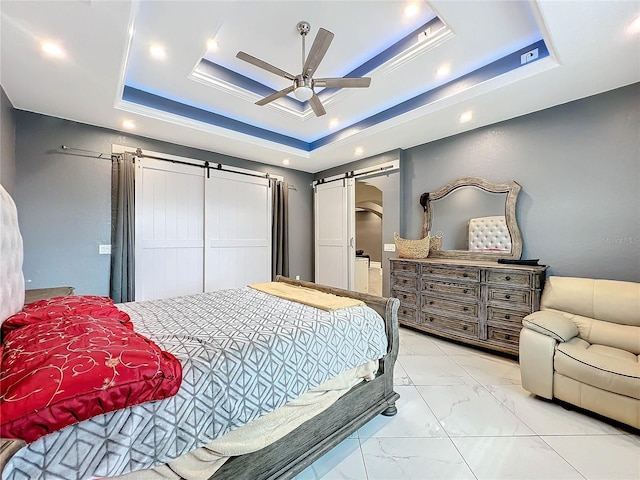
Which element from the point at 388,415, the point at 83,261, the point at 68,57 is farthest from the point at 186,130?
the point at 388,415

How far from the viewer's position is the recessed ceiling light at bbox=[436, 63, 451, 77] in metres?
2.60

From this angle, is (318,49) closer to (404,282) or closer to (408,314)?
(404,282)

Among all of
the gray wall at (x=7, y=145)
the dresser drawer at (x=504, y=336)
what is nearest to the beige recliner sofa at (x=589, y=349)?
the dresser drawer at (x=504, y=336)

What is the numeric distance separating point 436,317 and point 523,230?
141 centimetres

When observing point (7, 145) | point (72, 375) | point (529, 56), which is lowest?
point (72, 375)

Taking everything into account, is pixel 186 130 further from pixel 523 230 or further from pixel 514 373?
pixel 514 373

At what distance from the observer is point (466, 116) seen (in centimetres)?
305

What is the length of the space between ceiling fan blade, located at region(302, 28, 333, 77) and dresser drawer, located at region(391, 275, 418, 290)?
267 centimetres

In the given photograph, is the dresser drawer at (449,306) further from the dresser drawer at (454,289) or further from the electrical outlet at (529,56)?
the electrical outlet at (529,56)

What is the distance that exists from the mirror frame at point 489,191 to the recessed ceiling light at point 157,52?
341cm

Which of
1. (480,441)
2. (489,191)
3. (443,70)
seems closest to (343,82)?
(443,70)

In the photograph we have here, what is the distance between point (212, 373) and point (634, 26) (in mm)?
3279

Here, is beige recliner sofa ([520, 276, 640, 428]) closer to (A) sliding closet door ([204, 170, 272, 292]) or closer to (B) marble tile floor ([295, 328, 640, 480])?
(B) marble tile floor ([295, 328, 640, 480])

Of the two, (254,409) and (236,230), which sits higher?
(236,230)
